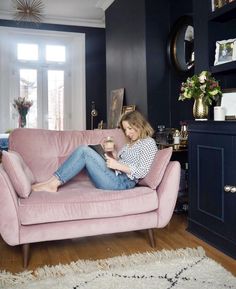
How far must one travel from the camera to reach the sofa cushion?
7.01 feet

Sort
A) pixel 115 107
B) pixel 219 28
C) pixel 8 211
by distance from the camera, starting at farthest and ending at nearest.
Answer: pixel 115 107 → pixel 219 28 → pixel 8 211

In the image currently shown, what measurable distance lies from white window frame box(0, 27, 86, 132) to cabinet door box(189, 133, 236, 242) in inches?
181

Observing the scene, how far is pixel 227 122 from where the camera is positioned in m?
2.28

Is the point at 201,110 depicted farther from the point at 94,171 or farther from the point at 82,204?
the point at 82,204

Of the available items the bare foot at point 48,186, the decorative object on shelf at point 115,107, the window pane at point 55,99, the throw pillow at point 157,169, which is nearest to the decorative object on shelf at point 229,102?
the throw pillow at point 157,169

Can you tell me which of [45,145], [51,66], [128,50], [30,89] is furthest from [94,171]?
[51,66]

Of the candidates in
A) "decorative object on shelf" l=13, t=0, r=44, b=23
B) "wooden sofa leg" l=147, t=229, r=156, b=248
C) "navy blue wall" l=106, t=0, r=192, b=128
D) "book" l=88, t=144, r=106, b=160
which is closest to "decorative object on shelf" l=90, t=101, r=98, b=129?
"decorative object on shelf" l=13, t=0, r=44, b=23

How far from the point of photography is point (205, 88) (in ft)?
8.74

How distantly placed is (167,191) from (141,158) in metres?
0.32

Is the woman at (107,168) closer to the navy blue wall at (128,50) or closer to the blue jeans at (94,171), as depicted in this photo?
the blue jeans at (94,171)

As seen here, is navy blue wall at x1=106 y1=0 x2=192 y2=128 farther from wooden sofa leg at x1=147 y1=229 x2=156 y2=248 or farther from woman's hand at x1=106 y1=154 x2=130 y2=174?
wooden sofa leg at x1=147 y1=229 x2=156 y2=248

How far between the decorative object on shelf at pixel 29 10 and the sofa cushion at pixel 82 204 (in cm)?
453

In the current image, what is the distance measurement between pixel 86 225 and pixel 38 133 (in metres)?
0.99

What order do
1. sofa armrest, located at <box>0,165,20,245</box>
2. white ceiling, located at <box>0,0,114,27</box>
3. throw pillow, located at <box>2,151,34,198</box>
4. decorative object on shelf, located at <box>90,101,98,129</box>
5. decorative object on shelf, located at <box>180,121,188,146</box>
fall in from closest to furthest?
sofa armrest, located at <box>0,165,20,245</box>, throw pillow, located at <box>2,151,34,198</box>, decorative object on shelf, located at <box>180,121,188,146</box>, white ceiling, located at <box>0,0,114,27</box>, decorative object on shelf, located at <box>90,101,98,129</box>
